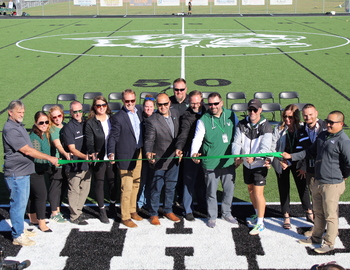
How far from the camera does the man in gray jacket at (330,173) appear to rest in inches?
227

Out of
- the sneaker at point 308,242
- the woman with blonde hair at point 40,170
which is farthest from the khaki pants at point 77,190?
the sneaker at point 308,242

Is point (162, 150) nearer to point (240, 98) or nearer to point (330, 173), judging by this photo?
point (330, 173)

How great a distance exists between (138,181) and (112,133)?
3.02 feet

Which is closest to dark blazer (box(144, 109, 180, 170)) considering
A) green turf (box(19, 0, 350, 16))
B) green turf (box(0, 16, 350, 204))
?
green turf (box(0, 16, 350, 204))

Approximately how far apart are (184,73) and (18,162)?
1372 cm

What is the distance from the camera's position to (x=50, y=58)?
23.7 m

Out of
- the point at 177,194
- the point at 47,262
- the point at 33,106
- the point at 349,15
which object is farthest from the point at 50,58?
the point at 349,15

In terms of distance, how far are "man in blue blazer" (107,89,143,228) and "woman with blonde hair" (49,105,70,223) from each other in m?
0.79

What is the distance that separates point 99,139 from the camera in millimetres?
7012

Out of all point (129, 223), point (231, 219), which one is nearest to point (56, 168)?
point (129, 223)

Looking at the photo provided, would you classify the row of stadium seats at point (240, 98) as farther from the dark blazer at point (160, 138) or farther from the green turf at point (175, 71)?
the dark blazer at point (160, 138)

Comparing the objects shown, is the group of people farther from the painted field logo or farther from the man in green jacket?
the painted field logo

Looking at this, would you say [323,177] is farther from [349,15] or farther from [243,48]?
[349,15]

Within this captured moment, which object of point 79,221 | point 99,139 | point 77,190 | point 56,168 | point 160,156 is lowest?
point 79,221
